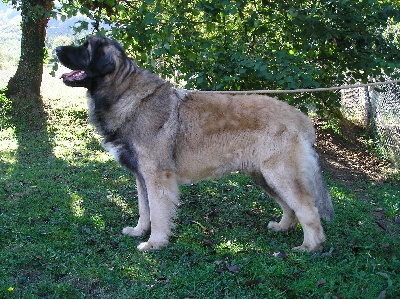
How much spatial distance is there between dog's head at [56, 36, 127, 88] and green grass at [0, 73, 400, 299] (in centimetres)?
170

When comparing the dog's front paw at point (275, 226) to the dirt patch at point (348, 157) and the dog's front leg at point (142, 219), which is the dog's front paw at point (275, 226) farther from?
the dirt patch at point (348, 157)

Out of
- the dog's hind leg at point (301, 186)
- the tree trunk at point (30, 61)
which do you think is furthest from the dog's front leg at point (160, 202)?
the tree trunk at point (30, 61)

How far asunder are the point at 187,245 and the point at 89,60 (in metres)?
2.22

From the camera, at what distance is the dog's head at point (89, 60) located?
473cm

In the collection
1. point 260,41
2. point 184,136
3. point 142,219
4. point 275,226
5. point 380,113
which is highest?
point 260,41

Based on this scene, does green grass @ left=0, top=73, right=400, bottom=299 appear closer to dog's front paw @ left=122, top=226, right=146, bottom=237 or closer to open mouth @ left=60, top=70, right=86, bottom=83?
dog's front paw @ left=122, top=226, right=146, bottom=237

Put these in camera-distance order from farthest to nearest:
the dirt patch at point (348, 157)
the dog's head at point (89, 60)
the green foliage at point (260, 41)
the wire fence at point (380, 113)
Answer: the wire fence at point (380, 113) → the dirt patch at point (348, 157) → the green foliage at point (260, 41) → the dog's head at point (89, 60)

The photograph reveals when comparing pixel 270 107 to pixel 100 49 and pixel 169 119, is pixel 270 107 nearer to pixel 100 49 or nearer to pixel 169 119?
pixel 169 119

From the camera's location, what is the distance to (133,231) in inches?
202

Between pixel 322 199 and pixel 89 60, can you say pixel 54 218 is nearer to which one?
pixel 89 60

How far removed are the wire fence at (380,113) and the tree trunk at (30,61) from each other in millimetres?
8732

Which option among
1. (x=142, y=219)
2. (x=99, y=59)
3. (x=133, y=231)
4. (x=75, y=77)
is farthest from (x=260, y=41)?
(x=133, y=231)

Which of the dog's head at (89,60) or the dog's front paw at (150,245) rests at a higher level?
the dog's head at (89,60)

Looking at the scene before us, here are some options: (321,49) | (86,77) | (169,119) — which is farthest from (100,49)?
(321,49)
